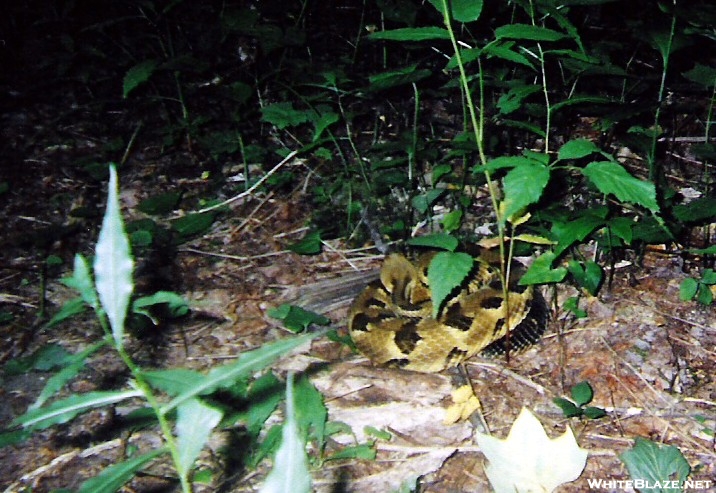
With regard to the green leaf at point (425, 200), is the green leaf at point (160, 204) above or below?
above

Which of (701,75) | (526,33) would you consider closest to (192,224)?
(526,33)

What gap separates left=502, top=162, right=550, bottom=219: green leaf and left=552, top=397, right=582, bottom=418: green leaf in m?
0.92

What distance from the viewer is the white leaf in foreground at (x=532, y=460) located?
1.23 meters

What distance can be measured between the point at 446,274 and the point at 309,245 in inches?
55.4

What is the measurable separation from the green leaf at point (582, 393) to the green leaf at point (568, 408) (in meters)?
0.03

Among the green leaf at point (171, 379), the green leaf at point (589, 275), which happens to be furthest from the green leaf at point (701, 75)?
the green leaf at point (171, 379)

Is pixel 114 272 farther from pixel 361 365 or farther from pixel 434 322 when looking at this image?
pixel 434 322

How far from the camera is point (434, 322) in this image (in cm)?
306

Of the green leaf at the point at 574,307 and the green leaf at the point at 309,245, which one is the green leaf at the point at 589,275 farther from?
the green leaf at the point at 309,245

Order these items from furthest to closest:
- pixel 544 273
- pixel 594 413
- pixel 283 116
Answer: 1. pixel 283 116
2. pixel 544 273
3. pixel 594 413

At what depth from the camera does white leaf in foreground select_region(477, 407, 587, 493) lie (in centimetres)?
123

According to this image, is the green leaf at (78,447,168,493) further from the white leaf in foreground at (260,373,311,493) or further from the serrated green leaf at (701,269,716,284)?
the serrated green leaf at (701,269,716,284)

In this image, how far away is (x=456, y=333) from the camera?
9.53 feet

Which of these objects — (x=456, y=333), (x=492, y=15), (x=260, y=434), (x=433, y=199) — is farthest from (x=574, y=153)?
(x=492, y=15)
